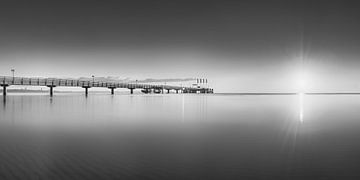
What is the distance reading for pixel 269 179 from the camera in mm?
6668

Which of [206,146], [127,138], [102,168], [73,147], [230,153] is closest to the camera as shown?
[102,168]

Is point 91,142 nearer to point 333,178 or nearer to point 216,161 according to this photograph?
point 216,161

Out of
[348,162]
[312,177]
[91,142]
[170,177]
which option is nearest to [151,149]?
[91,142]

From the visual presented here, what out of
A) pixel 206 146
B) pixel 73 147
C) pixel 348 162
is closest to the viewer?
pixel 348 162

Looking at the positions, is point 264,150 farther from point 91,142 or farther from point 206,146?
point 91,142

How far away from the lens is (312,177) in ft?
22.3

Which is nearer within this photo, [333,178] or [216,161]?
[333,178]

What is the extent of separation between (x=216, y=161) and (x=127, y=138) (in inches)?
213

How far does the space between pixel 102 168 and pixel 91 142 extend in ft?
14.4

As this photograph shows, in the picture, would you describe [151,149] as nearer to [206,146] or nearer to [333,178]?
[206,146]

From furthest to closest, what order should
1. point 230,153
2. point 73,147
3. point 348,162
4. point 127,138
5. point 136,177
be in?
point 127,138 → point 73,147 → point 230,153 → point 348,162 → point 136,177

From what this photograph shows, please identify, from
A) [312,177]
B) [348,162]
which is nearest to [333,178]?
[312,177]

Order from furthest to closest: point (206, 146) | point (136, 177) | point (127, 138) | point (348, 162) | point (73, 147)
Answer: point (127, 138) < point (206, 146) < point (73, 147) < point (348, 162) < point (136, 177)

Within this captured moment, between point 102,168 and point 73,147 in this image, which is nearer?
point 102,168
